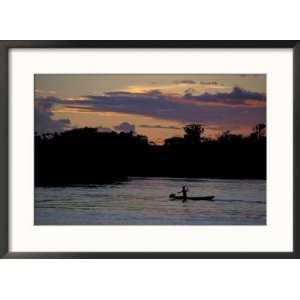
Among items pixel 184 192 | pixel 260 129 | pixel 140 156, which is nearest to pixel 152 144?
pixel 140 156

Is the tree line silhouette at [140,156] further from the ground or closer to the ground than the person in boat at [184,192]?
further from the ground

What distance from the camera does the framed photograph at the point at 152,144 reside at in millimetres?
→ 2125

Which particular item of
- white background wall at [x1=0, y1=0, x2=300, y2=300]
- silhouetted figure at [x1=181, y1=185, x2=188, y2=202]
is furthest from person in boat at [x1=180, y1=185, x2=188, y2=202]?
white background wall at [x1=0, y1=0, x2=300, y2=300]

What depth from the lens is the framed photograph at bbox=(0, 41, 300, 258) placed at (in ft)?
6.97
